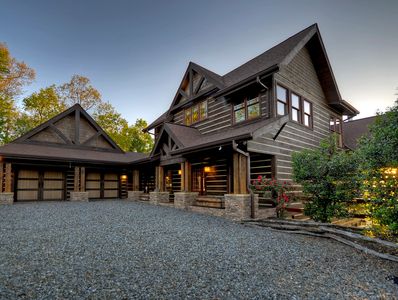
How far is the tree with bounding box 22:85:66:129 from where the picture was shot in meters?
27.6

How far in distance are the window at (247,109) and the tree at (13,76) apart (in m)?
23.1

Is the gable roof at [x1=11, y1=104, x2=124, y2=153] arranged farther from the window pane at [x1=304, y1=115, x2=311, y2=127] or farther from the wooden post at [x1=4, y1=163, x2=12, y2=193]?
the window pane at [x1=304, y1=115, x2=311, y2=127]

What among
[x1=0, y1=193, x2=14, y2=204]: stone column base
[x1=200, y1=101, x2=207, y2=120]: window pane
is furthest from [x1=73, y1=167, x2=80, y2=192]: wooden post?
[x1=200, y1=101, x2=207, y2=120]: window pane

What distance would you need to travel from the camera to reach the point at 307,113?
13859mm

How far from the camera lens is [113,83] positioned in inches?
1144

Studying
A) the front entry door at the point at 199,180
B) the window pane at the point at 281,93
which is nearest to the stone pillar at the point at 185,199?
the front entry door at the point at 199,180

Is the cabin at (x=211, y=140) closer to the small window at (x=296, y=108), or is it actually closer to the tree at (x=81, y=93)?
the small window at (x=296, y=108)

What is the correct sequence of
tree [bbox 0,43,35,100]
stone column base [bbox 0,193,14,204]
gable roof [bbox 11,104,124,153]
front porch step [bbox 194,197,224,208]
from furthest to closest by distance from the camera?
tree [bbox 0,43,35,100]
gable roof [bbox 11,104,124,153]
stone column base [bbox 0,193,14,204]
front porch step [bbox 194,197,224,208]

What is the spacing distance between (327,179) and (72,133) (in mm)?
19624

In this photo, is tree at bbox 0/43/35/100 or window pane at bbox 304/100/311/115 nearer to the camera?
window pane at bbox 304/100/311/115

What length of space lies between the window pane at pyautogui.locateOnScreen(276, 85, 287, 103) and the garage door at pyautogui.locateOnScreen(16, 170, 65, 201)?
16.8 metres

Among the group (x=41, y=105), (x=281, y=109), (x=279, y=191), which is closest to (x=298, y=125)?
(x=281, y=109)

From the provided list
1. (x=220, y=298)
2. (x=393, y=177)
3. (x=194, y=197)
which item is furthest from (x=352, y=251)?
(x=194, y=197)

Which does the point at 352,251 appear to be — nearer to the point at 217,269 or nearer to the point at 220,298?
the point at 217,269
